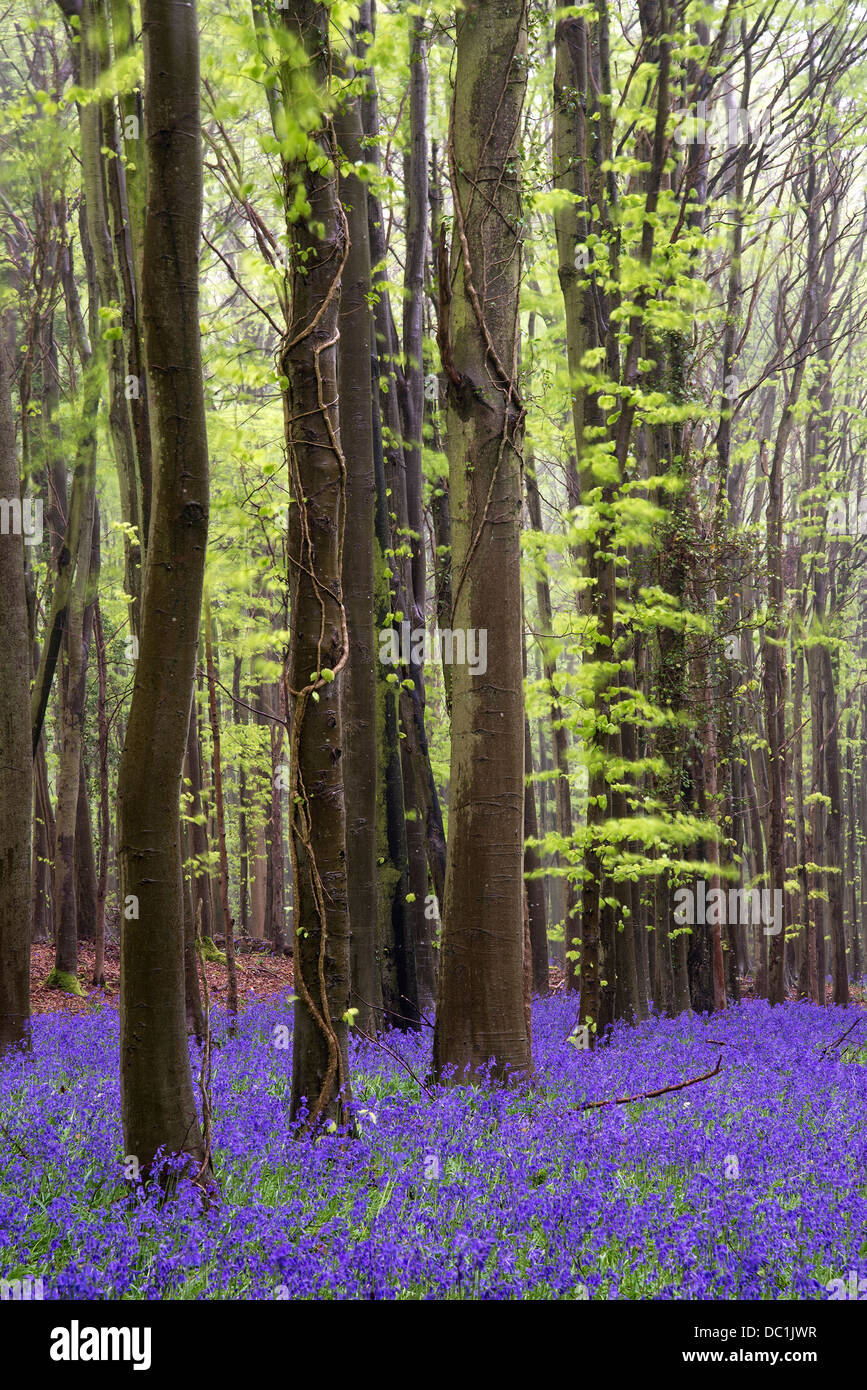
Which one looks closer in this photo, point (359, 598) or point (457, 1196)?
point (457, 1196)

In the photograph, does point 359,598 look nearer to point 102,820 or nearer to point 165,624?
point 165,624

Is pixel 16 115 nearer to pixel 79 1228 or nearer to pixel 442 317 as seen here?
pixel 442 317

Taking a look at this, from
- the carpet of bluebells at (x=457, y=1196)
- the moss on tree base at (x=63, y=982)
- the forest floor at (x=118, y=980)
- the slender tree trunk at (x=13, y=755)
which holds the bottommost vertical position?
the forest floor at (x=118, y=980)

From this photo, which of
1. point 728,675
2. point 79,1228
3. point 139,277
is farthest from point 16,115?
point 728,675

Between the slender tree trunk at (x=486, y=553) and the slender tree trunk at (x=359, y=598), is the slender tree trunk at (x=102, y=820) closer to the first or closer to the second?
the slender tree trunk at (x=359, y=598)

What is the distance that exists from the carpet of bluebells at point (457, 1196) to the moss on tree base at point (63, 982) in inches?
261

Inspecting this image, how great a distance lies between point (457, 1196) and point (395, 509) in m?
8.58

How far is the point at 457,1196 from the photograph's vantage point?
3678mm

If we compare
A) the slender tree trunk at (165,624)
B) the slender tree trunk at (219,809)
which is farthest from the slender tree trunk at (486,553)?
the slender tree trunk at (165,624)

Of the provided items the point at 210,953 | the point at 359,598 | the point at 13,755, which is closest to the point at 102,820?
A: the point at 210,953

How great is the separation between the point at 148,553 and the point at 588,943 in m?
5.55

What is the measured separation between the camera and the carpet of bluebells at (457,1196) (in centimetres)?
296

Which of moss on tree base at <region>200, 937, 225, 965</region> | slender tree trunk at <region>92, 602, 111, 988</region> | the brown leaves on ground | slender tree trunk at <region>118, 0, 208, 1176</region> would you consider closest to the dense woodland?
slender tree trunk at <region>118, 0, 208, 1176</region>

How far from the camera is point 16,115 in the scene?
304 inches
